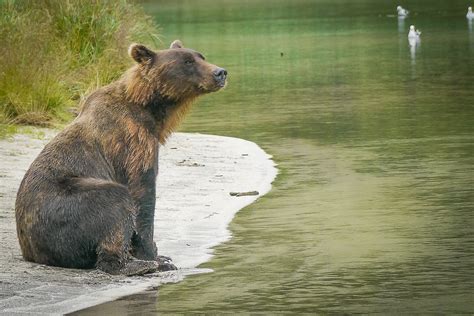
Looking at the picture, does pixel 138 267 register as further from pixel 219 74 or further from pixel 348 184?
pixel 348 184

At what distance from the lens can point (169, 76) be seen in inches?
441

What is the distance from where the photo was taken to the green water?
378 inches

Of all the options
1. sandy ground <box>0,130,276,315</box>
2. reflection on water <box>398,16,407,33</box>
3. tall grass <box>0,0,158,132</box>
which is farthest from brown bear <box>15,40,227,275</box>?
reflection on water <box>398,16,407,33</box>

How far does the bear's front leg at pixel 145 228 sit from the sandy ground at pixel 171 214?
241mm

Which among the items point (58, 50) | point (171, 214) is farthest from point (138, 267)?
point (58, 50)

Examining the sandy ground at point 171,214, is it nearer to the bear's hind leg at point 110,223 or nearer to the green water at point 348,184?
the bear's hind leg at point 110,223

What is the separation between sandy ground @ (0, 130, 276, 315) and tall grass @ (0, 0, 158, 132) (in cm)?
113

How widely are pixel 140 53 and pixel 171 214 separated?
2435mm

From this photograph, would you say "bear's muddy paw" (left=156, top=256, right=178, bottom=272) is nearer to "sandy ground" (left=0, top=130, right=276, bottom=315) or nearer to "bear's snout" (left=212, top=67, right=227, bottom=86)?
"sandy ground" (left=0, top=130, right=276, bottom=315)

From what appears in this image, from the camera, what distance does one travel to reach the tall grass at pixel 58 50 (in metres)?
19.4

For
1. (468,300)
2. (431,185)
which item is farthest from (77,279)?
(431,185)

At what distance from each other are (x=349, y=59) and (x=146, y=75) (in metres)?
21.7

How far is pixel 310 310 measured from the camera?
9016mm

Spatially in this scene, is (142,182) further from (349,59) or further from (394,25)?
(394,25)
